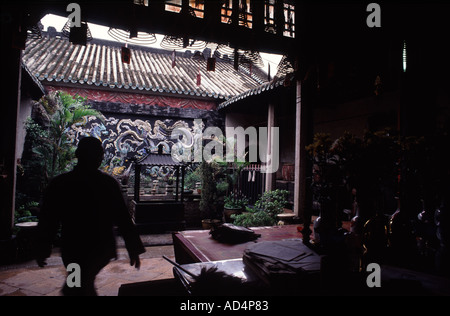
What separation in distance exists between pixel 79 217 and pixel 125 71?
9.60 metres

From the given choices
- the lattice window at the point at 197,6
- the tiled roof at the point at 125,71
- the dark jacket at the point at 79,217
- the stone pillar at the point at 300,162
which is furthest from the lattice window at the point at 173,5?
the tiled roof at the point at 125,71

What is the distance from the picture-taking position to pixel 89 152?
2.31m

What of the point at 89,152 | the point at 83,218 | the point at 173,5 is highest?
the point at 173,5

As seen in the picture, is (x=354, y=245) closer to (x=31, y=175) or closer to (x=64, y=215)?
(x=64, y=215)

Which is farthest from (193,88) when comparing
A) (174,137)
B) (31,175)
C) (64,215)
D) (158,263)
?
(64,215)

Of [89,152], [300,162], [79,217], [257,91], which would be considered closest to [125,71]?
[257,91]

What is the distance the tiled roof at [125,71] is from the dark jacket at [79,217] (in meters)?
7.45

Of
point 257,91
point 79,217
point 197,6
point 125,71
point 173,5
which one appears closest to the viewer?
point 79,217

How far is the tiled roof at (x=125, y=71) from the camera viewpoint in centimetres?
914

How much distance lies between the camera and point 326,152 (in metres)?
1.79

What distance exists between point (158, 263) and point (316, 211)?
12.1ft

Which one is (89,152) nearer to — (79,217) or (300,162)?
(79,217)

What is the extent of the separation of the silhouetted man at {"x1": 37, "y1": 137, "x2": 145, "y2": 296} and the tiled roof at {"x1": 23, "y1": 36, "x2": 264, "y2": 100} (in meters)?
7.42

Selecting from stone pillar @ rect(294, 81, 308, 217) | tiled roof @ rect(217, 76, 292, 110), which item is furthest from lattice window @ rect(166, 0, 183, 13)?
stone pillar @ rect(294, 81, 308, 217)
